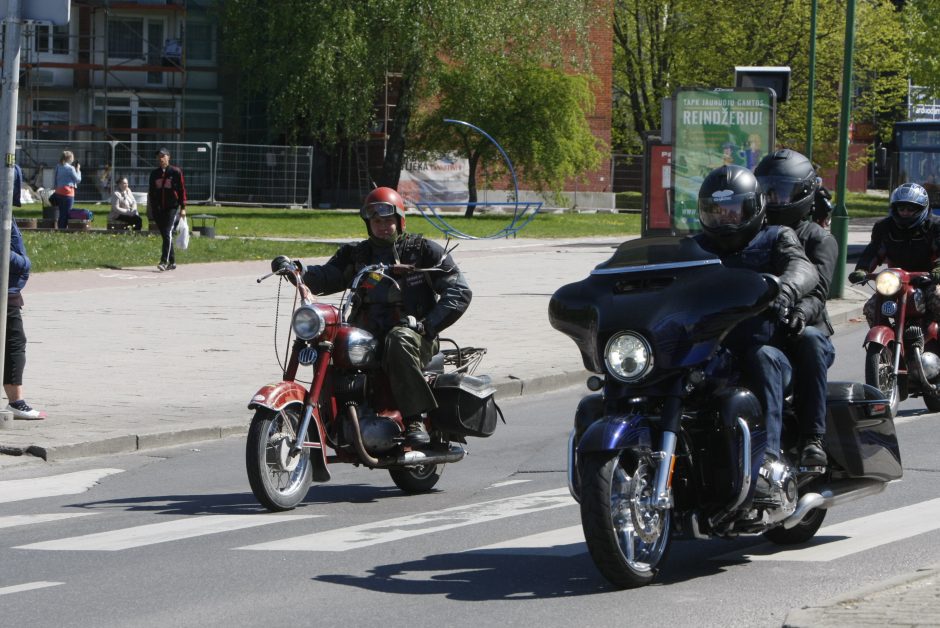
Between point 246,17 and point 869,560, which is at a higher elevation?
point 246,17

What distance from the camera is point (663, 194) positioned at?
69.8 ft

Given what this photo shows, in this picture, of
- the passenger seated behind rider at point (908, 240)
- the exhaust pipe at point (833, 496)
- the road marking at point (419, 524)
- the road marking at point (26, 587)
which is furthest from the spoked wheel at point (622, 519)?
the passenger seated behind rider at point (908, 240)

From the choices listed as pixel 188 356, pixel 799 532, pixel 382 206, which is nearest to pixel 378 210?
pixel 382 206

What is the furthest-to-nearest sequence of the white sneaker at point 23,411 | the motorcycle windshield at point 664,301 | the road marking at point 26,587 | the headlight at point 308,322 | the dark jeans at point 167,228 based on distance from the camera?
1. the dark jeans at point 167,228
2. the white sneaker at point 23,411
3. the headlight at point 308,322
4. the road marking at point 26,587
5. the motorcycle windshield at point 664,301

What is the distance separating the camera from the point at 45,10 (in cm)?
1072

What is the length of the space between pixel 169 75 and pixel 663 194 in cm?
3720

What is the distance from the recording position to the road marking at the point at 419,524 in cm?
720

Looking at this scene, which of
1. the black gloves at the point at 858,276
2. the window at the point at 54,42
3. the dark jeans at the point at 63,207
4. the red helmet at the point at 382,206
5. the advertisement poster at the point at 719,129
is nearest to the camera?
the red helmet at the point at 382,206

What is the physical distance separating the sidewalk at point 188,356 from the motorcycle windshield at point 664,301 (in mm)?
1095

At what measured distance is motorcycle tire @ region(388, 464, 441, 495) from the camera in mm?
8734

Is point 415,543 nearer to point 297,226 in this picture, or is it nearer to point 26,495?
point 26,495

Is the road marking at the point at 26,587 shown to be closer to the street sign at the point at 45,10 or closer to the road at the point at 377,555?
the road at the point at 377,555

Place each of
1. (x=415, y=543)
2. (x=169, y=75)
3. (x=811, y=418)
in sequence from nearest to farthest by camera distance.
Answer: (x=811, y=418) → (x=415, y=543) → (x=169, y=75)

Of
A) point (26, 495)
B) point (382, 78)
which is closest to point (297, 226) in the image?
point (382, 78)
